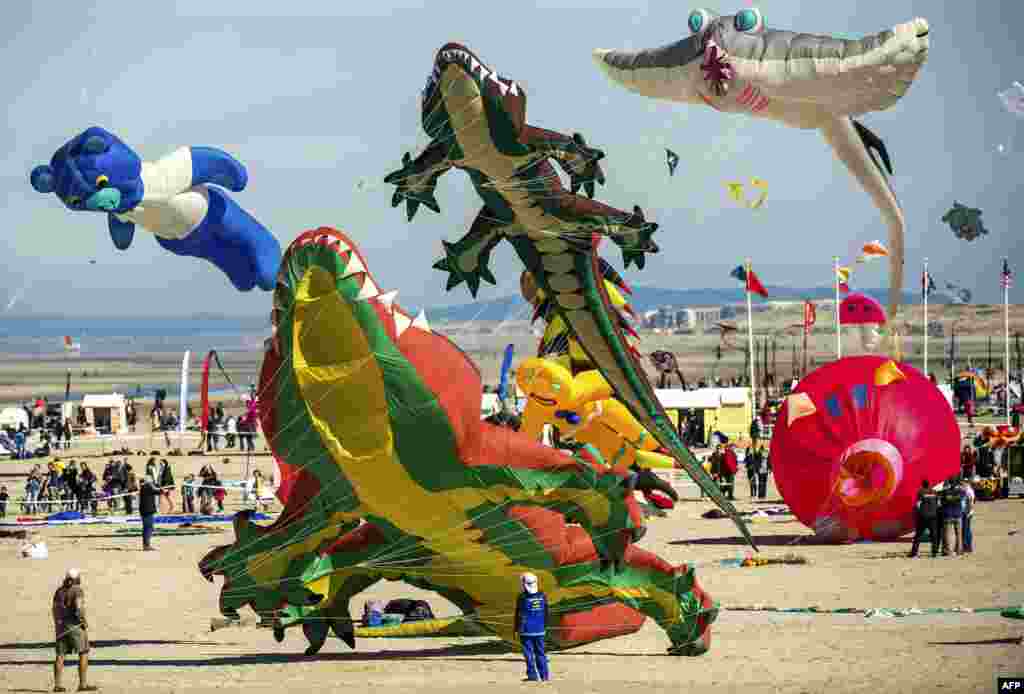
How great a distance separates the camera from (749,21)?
1062 inches

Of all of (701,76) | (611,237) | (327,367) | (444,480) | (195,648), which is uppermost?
(701,76)

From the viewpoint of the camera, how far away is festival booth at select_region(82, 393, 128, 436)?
195 feet

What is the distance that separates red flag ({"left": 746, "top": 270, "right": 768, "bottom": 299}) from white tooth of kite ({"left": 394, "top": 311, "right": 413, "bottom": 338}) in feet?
119

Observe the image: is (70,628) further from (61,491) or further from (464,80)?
(61,491)

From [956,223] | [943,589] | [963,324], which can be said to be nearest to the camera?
[943,589]

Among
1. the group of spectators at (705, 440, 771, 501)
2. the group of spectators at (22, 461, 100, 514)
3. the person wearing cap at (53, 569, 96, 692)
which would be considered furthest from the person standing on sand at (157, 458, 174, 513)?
the person wearing cap at (53, 569, 96, 692)

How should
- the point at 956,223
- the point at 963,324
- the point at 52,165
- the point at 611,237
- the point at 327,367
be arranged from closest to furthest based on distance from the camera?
the point at 327,367
the point at 611,237
the point at 52,165
the point at 956,223
the point at 963,324

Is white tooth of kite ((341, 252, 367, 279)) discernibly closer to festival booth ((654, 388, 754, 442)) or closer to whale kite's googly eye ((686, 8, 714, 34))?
whale kite's googly eye ((686, 8, 714, 34))

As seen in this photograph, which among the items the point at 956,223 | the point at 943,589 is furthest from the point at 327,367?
the point at 956,223

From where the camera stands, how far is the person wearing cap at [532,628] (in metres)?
17.6

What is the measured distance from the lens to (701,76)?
2730 cm

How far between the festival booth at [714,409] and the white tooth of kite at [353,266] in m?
35.3

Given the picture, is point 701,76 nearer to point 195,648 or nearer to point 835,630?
point 835,630

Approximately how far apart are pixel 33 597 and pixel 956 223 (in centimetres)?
5191
